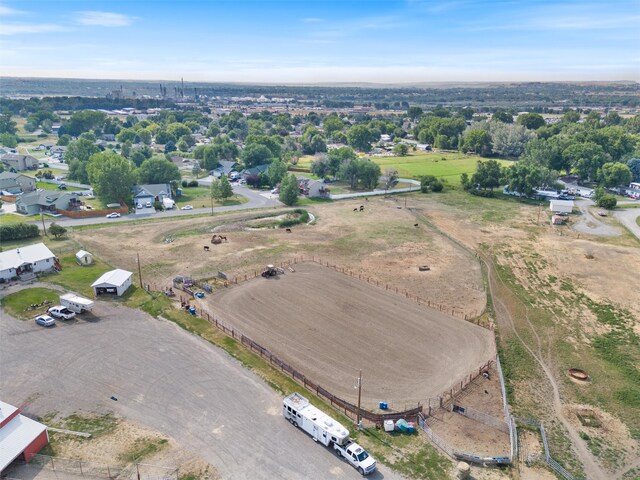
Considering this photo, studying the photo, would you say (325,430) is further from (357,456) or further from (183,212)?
(183,212)

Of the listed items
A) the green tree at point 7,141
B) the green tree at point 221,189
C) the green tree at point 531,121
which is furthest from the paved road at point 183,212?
the green tree at point 531,121

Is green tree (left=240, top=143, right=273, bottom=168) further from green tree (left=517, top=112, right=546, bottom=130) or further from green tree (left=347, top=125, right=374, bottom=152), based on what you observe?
green tree (left=517, top=112, right=546, bottom=130)

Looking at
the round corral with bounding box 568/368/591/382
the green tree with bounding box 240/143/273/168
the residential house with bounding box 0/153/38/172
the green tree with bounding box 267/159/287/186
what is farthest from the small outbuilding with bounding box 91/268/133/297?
the residential house with bounding box 0/153/38/172

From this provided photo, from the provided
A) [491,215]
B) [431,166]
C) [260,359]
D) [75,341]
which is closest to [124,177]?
[75,341]

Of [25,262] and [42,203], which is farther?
[42,203]

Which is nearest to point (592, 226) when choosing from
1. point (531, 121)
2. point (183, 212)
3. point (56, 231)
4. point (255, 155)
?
point (183, 212)

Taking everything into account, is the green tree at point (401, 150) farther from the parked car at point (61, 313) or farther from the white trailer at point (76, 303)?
the parked car at point (61, 313)

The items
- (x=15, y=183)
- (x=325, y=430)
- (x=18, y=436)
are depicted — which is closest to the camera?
(x=18, y=436)
